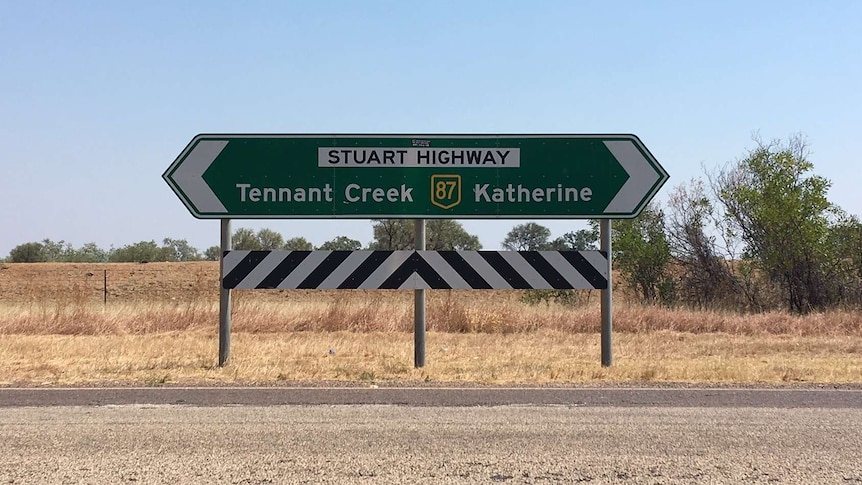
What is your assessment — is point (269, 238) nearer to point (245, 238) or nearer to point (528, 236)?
point (245, 238)

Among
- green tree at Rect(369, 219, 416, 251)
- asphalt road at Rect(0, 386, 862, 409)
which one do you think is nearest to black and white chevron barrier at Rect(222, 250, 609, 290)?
asphalt road at Rect(0, 386, 862, 409)

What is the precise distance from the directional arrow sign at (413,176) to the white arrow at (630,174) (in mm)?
14

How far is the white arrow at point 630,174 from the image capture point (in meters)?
10.3

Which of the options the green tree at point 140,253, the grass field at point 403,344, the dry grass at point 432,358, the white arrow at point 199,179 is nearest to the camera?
the dry grass at point 432,358

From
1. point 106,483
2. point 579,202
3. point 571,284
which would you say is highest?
point 579,202

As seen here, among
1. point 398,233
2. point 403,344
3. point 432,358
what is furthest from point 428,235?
point 432,358

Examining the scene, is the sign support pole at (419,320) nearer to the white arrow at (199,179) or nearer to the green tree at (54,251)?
the white arrow at (199,179)

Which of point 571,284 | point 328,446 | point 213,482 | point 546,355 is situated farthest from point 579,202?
point 213,482

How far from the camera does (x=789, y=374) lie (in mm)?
8875

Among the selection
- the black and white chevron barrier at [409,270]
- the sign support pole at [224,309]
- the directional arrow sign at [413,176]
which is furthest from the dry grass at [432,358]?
the directional arrow sign at [413,176]

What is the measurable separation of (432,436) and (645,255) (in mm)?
18927

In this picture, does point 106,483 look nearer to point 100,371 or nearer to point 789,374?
point 100,371

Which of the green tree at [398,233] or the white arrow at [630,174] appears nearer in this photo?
the white arrow at [630,174]

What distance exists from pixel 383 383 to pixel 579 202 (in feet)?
12.6
